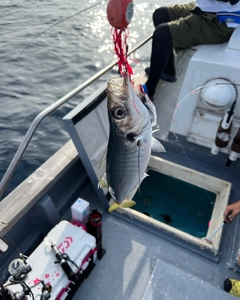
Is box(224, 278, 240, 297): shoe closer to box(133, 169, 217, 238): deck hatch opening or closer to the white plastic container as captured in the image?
box(133, 169, 217, 238): deck hatch opening

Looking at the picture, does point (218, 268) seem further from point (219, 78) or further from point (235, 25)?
point (235, 25)

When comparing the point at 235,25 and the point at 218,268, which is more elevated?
the point at 235,25

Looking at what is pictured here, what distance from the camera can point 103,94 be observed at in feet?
9.55

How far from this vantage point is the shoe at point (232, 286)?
7.14 ft

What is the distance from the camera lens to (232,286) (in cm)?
225

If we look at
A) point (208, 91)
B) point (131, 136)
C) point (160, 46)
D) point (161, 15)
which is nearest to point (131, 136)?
point (131, 136)

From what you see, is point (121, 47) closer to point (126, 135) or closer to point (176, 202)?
point (126, 135)

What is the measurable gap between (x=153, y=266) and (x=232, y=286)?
0.70m

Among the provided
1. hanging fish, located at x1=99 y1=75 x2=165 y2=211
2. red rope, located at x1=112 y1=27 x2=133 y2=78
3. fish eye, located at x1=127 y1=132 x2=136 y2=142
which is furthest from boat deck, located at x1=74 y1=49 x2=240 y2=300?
red rope, located at x1=112 y1=27 x2=133 y2=78

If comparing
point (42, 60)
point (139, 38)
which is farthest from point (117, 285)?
point (139, 38)

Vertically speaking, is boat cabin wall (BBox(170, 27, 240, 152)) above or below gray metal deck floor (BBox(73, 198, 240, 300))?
above

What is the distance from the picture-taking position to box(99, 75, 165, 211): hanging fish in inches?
46.2

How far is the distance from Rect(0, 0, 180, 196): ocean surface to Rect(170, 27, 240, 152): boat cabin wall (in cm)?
213

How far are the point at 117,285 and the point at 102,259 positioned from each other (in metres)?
0.28
